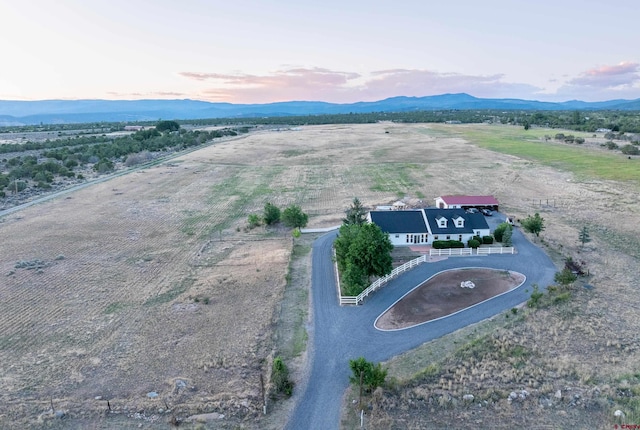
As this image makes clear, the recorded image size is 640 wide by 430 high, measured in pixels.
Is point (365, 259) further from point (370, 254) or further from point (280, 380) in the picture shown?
point (280, 380)

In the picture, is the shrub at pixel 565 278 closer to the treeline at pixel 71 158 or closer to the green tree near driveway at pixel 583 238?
the green tree near driveway at pixel 583 238

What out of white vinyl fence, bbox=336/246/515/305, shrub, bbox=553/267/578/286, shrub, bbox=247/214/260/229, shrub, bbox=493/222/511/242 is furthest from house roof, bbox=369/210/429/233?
shrub, bbox=247/214/260/229

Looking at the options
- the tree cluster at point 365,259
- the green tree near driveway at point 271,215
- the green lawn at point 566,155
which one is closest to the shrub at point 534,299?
the tree cluster at point 365,259

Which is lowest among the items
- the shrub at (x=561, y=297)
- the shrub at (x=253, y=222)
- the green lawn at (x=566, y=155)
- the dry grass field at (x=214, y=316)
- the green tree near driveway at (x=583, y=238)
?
the dry grass field at (x=214, y=316)

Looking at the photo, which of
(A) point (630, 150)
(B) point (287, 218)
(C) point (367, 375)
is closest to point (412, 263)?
(B) point (287, 218)

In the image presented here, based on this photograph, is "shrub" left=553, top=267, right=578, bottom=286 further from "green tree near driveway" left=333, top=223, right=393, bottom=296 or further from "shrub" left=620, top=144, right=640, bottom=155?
"shrub" left=620, top=144, right=640, bottom=155

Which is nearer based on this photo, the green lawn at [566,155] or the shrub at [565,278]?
the shrub at [565,278]
